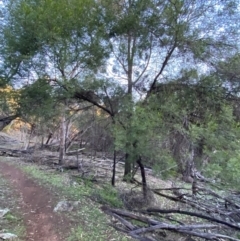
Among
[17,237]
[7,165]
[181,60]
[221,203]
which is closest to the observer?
[17,237]

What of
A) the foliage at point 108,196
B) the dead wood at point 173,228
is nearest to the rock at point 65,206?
the foliage at point 108,196

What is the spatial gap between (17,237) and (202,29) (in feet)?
19.2

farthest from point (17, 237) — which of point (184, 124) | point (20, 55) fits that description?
point (184, 124)

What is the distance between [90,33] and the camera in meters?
6.20

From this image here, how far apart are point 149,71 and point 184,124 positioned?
2348mm

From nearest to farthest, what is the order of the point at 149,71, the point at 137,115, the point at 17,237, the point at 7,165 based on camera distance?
1. the point at 17,237
2. the point at 137,115
3. the point at 149,71
4. the point at 7,165

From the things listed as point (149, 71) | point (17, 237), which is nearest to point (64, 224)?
point (17, 237)

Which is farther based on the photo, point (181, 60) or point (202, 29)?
point (181, 60)

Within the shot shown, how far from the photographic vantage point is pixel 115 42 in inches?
279

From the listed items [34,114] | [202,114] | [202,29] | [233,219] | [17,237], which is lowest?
[17,237]

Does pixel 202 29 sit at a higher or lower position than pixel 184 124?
higher

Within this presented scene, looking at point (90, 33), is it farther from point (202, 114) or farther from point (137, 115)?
point (202, 114)

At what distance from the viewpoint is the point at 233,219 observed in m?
5.75

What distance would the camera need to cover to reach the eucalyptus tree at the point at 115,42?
18.7 ft
